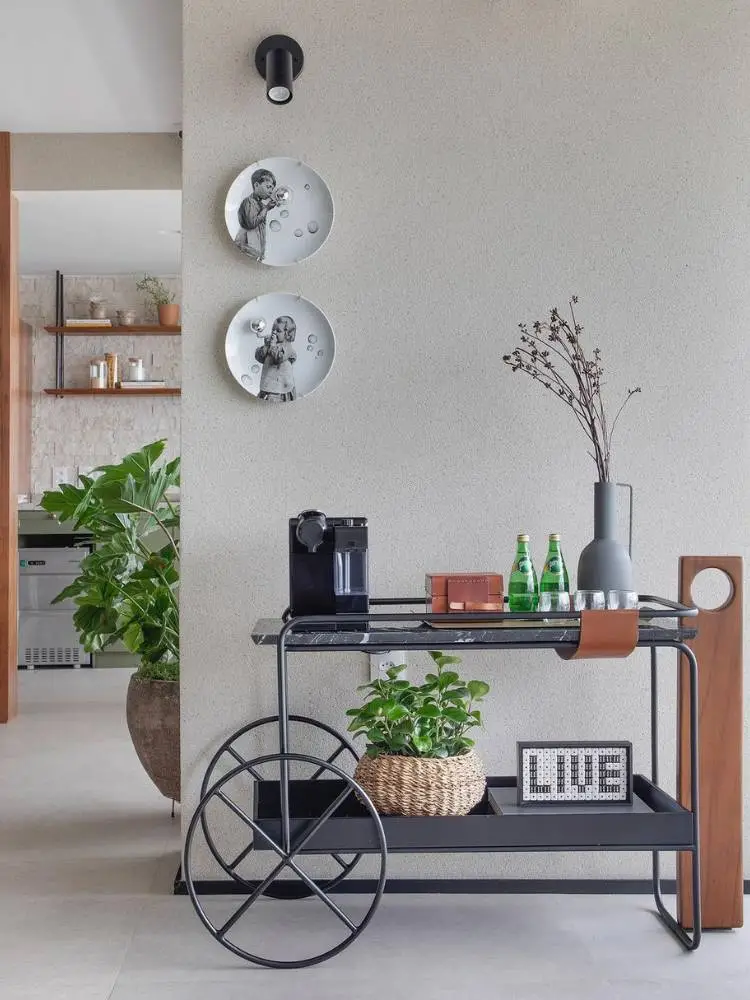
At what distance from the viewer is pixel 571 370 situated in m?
2.78

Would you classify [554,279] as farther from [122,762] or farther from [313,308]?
[122,762]

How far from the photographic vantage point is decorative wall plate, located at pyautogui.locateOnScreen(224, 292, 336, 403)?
2.76 meters

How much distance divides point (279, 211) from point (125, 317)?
4687 mm

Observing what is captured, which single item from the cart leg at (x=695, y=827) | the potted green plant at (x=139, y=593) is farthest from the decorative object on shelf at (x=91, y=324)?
the cart leg at (x=695, y=827)

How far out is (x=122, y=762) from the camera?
14.0ft

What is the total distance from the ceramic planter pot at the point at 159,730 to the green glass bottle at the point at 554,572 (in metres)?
1.38

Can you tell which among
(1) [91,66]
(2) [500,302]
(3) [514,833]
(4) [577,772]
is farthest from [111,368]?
(3) [514,833]

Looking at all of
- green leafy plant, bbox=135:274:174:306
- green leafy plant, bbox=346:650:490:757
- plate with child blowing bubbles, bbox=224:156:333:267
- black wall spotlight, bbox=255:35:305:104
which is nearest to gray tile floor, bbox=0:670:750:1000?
green leafy plant, bbox=346:650:490:757

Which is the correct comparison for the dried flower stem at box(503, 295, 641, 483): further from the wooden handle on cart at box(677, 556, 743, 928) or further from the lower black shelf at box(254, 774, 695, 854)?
the lower black shelf at box(254, 774, 695, 854)

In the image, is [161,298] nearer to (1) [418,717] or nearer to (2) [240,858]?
(2) [240,858]

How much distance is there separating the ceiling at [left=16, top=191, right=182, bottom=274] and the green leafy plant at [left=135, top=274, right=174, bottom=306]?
0.08 metres

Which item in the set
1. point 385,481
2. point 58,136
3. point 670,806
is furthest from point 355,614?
point 58,136

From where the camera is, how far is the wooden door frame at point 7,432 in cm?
509

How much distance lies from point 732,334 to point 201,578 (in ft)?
5.21
